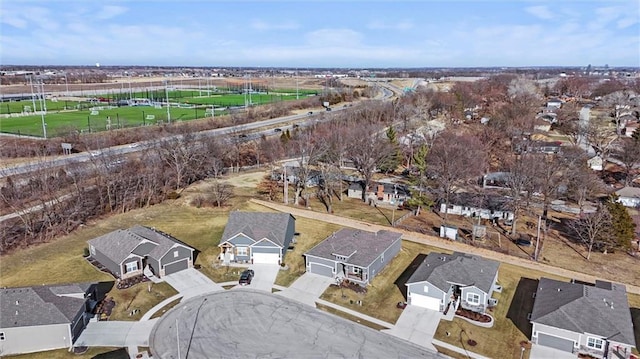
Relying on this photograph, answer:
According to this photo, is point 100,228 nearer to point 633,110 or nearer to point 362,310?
point 362,310

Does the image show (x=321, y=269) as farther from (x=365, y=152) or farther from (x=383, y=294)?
(x=365, y=152)

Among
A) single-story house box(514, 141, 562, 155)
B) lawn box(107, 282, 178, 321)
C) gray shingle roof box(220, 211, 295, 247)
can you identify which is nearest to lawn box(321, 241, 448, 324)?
gray shingle roof box(220, 211, 295, 247)

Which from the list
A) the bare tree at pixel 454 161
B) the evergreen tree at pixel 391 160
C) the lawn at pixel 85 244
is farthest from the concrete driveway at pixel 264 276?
the evergreen tree at pixel 391 160

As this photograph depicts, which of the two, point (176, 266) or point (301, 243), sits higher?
point (176, 266)

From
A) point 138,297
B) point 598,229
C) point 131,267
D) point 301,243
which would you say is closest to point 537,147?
point 598,229

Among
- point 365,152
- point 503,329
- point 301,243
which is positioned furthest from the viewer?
point 365,152

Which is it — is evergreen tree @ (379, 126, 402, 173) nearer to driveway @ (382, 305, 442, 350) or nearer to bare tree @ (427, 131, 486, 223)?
bare tree @ (427, 131, 486, 223)

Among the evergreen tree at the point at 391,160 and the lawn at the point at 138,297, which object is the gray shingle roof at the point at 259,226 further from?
the evergreen tree at the point at 391,160
